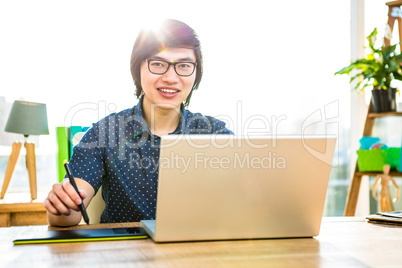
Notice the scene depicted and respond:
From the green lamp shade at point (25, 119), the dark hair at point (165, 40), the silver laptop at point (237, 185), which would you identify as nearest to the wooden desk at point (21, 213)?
the green lamp shade at point (25, 119)

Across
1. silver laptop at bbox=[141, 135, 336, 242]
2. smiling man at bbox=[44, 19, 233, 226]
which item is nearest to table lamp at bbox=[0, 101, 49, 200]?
smiling man at bbox=[44, 19, 233, 226]

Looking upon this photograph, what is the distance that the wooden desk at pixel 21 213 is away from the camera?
239 cm

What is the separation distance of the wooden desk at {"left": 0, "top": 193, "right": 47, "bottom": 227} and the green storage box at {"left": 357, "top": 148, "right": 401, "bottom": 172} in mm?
2016

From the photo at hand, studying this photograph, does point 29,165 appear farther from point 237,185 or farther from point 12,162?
point 237,185

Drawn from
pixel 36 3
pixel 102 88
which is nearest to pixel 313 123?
pixel 102 88

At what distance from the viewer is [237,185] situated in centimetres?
99

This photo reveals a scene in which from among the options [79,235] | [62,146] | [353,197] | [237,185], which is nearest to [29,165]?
[62,146]

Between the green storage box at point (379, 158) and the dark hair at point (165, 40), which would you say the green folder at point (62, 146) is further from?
the green storage box at point (379, 158)

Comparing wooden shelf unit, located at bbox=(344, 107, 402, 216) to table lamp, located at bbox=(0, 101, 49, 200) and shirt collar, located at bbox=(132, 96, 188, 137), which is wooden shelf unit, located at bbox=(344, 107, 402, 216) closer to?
shirt collar, located at bbox=(132, 96, 188, 137)

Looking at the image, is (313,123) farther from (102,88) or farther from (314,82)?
(102,88)

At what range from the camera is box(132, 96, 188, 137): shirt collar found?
173cm

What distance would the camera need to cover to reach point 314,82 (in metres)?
3.56

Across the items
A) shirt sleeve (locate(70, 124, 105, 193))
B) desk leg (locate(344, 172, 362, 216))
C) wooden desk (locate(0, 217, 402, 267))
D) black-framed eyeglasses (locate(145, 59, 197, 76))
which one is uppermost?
black-framed eyeglasses (locate(145, 59, 197, 76))

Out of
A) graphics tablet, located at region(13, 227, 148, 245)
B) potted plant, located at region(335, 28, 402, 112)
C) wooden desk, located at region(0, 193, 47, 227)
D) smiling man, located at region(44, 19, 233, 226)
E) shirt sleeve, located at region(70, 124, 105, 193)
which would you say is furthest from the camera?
potted plant, located at region(335, 28, 402, 112)
